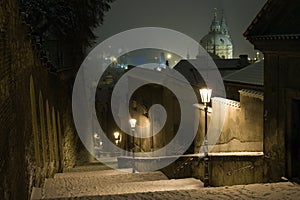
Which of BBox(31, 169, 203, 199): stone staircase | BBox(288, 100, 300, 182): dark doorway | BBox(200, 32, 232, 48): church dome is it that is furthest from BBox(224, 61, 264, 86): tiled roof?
BBox(200, 32, 232, 48): church dome

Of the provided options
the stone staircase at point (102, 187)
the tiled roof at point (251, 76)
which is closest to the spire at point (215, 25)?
the tiled roof at point (251, 76)

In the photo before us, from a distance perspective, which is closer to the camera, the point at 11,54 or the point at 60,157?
the point at 11,54

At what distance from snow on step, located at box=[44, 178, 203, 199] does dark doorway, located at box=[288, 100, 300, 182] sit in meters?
2.48

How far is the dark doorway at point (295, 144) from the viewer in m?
9.76

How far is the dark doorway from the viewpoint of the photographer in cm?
976

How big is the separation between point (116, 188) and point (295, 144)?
452cm

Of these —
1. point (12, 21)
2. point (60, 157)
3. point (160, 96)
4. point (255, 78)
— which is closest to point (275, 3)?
point (12, 21)

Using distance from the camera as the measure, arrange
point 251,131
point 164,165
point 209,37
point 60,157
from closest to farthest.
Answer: point 251,131 < point 164,165 < point 60,157 < point 209,37

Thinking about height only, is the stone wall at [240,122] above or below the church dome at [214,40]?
below

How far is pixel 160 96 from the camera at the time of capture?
2578 centimetres

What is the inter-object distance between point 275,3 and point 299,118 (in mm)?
2718

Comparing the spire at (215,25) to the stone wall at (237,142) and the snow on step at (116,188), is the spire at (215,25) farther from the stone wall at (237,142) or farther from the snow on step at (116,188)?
the snow on step at (116,188)

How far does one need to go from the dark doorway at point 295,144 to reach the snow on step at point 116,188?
248 centimetres

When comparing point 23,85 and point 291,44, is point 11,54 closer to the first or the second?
point 23,85
